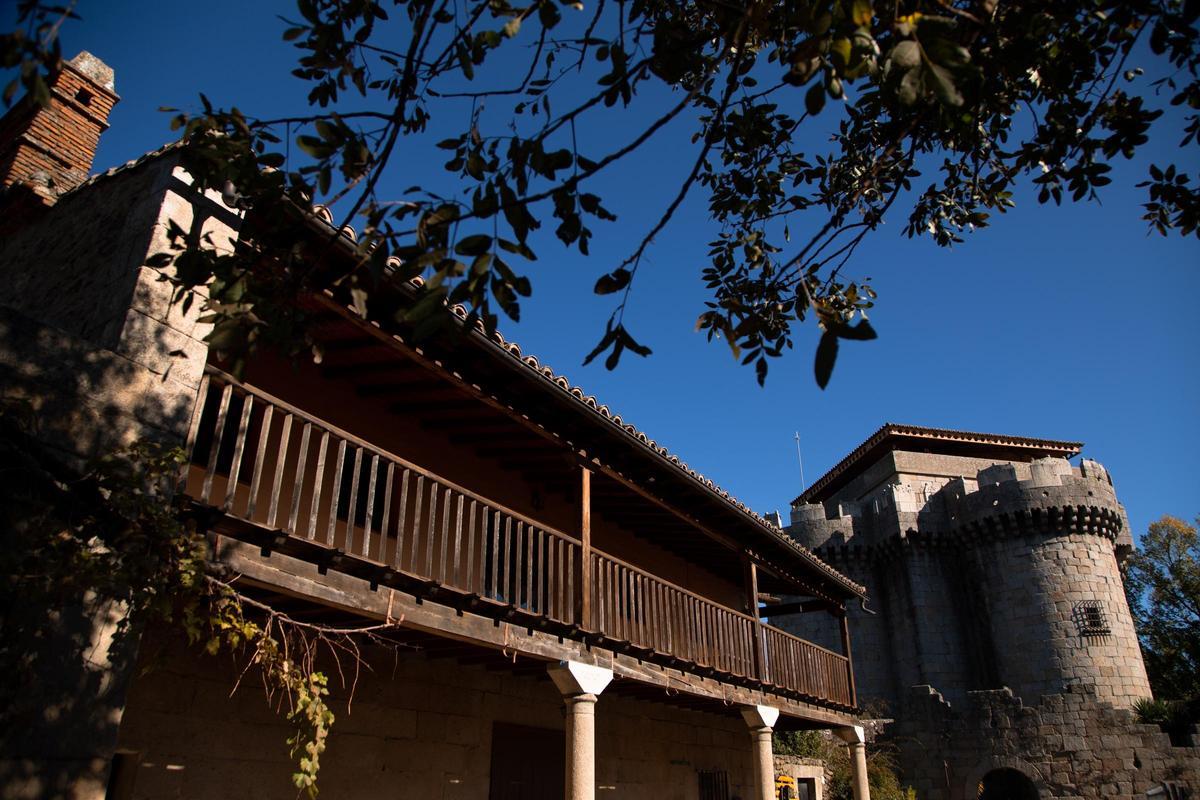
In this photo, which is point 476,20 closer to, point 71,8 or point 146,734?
point 71,8

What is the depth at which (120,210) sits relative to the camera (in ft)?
19.4

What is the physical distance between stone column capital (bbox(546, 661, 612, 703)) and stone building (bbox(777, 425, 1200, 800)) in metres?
17.3

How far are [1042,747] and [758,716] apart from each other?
13.9 metres

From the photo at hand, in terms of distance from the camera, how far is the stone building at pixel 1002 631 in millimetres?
19578

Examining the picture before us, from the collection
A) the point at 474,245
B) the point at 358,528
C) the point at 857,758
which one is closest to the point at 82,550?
the point at 474,245

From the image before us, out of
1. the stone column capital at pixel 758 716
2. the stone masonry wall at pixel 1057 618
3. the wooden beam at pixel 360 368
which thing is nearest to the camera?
the wooden beam at pixel 360 368

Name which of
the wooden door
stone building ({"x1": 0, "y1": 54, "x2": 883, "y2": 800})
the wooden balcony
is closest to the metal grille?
stone building ({"x1": 0, "y1": 54, "x2": 883, "y2": 800})

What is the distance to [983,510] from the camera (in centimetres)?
2598

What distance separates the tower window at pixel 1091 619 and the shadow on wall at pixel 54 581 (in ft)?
86.2

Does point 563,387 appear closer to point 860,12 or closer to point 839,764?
point 860,12

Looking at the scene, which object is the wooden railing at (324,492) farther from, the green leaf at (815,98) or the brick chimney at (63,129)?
the green leaf at (815,98)

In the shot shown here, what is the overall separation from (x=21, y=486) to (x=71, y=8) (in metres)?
2.61

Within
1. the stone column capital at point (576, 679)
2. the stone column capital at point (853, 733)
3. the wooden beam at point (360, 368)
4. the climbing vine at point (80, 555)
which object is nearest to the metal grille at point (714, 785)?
the stone column capital at point (853, 733)

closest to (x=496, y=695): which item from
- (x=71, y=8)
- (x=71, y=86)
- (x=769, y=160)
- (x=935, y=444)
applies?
(x=769, y=160)
